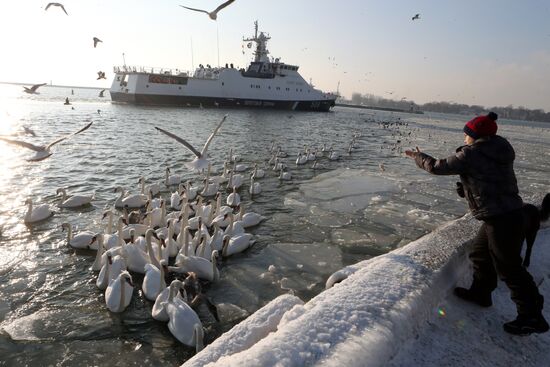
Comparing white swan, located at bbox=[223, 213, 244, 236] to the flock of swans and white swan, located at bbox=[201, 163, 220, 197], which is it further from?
white swan, located at bbox=[201, 163, 220, 197]

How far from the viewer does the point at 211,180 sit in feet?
40.1

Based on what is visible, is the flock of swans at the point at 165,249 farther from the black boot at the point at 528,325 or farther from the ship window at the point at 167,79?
the ship window at the point at 167,79

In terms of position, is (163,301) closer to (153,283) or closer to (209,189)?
(153,283)

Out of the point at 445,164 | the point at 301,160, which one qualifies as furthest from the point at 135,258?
the point at 301,160

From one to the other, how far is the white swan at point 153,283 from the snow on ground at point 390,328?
102 inches

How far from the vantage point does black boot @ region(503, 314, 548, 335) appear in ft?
10.1

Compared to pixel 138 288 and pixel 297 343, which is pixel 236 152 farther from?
pixel 297 343

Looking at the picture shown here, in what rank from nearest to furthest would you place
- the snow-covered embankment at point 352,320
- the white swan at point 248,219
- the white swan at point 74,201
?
the snow-covered embankment at point 352,320, the white swan at point 248,219, the white swan at point 74,201

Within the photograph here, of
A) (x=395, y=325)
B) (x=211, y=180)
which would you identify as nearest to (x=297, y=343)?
(x=395, y=325)

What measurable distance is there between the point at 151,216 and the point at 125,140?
1599 centimetres

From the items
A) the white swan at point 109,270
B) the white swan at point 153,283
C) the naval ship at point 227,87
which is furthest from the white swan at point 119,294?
the naval ship at point 227,87

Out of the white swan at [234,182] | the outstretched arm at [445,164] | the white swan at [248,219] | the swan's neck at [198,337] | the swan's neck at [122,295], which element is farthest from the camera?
the white swan at [234,182]

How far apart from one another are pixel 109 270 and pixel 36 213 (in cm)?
395

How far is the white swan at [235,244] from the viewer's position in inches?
269
